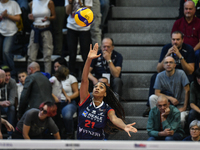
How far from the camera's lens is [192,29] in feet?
24.6

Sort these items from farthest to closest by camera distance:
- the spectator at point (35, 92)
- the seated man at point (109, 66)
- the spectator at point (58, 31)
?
the spectator at point (58, 31) → the seated man at point (109, 66) → the spectator at point (35, 92)

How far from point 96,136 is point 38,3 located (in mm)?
4037

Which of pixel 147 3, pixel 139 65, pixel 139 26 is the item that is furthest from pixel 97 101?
pixel 147 3

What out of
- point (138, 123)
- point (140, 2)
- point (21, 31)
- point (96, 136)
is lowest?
point (138, 123)

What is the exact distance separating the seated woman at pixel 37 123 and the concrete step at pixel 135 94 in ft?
5.87

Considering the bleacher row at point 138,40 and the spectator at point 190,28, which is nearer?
the bleacher row at point 138,40

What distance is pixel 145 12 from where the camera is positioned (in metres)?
8.83

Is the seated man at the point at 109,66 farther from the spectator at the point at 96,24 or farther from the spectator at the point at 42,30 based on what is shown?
the spectator at the point at 42,30

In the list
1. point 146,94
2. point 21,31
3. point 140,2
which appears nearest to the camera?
point 146,94

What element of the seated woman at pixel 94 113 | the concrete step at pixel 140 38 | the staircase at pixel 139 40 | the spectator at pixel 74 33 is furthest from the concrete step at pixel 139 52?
the seated woman at pixel 94 113

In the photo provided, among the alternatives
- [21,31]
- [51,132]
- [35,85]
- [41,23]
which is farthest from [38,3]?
[51,132]

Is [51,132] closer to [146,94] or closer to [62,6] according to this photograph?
[146,94]

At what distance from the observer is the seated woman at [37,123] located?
609 centimetres

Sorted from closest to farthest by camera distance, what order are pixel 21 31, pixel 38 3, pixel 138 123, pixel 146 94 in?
pixel 138 123 < pixel 146 94 < pixel 38 3 < pixel 21 31
